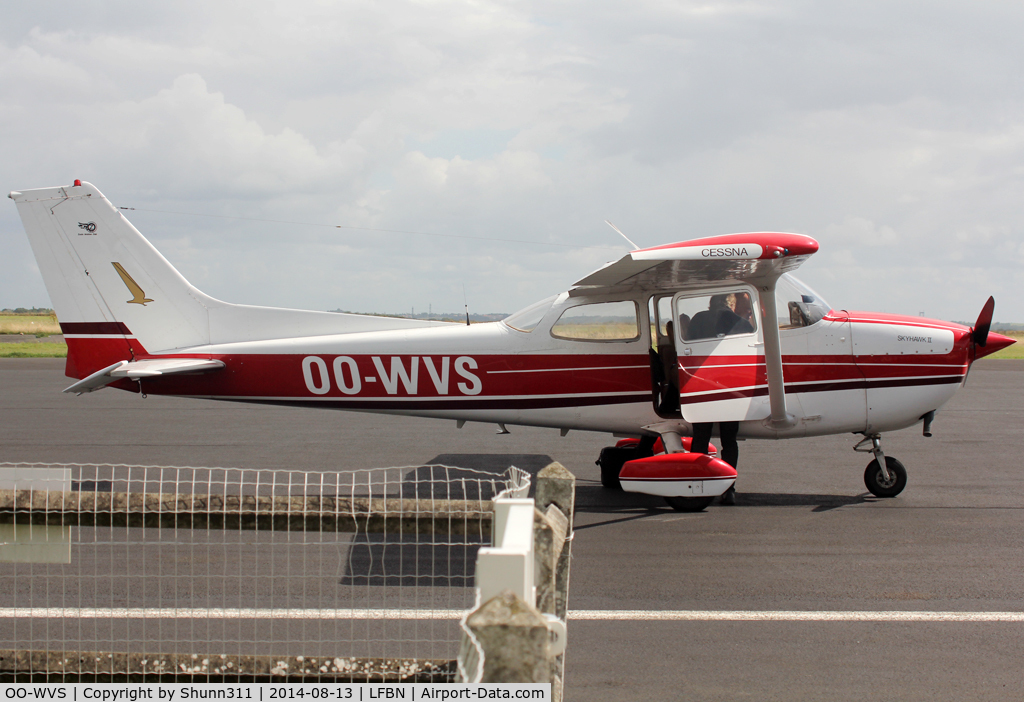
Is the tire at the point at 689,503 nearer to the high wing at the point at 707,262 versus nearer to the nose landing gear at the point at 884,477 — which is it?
the nose landing gear at the point at 884,477

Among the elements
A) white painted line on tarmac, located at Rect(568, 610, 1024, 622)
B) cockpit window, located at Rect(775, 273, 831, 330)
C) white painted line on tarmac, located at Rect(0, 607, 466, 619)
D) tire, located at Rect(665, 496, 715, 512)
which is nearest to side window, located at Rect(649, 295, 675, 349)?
cockpit window, located at Rect(775, 273, 831, 330)

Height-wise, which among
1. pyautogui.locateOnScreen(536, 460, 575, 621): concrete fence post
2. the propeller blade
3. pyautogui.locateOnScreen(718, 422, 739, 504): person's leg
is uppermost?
the propeller blade

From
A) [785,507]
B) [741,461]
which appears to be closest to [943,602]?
[785,507]

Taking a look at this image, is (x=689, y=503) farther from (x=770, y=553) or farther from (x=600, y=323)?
(x=600, y=323)

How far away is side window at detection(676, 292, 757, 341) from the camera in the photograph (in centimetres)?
771

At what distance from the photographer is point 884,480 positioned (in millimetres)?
7676

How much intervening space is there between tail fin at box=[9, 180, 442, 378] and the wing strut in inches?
146

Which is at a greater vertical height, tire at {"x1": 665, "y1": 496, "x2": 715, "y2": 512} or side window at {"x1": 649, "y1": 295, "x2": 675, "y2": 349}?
side window at {"x1": 649, "y1": 295, "x2": 675, "y2": 349}

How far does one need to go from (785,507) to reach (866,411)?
131cm

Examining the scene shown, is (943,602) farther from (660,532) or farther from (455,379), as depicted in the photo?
(455,379)

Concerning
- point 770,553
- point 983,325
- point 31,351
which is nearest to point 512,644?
point 770,553

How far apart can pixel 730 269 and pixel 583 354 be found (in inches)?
66.8

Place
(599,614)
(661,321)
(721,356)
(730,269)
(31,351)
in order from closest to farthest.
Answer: (599,614) → (730,269) → (721,356) → (661,321) → (31,351)

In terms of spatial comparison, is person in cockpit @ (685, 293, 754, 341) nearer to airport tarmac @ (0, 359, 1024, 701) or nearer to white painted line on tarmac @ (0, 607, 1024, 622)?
airport tarmac @ (0, 359, 1024, 701)
